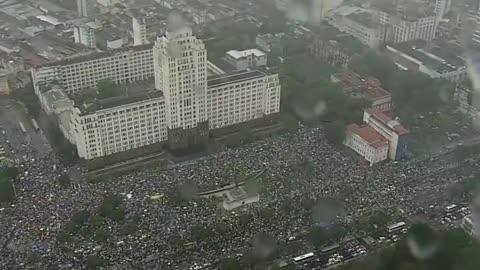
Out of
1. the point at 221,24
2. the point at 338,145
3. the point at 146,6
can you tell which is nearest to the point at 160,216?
the point at 338,145

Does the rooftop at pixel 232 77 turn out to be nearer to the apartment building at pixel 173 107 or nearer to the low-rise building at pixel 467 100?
the apartment building at pixel 173 107

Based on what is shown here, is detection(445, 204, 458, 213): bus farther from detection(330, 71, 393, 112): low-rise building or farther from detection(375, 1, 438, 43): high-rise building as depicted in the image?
detection(375, 1, 438, 43): high-rise building

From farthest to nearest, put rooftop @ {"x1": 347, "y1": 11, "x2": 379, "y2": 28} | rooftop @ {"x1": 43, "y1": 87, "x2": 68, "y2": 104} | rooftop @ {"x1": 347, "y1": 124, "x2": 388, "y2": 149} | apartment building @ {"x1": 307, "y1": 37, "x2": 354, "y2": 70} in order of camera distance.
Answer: rooftop @ {"x1": 347, "y1": 11, "x2": 379, "y2": 28} → apartment building @ {"x1": 307, "y1": 37, "x2": 354, "y2": 70} → rooftop @ {"x1": 43, "y1": 87, "x2": 68, "y2": 104} → rooftop @ {"x1": 347, "y1": 124, "x2": 388, "y2": 149}

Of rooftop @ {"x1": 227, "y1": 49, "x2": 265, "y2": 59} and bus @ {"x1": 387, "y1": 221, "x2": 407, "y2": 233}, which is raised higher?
rooftop @ {"x1": 227, "y1": 49, "x2": 265, "y2": 59}

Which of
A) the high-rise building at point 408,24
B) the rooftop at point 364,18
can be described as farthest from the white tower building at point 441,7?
the rooftop at point 364,18

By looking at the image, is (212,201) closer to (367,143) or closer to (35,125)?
(367,143)

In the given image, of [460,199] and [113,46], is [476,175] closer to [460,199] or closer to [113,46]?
[460,199]

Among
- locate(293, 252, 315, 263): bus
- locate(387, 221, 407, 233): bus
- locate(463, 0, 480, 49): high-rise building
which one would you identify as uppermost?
locate(463, 0, 480, 49): high-rise building

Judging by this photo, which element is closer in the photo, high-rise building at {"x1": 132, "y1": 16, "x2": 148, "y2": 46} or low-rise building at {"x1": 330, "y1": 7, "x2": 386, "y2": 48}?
high-rise building at {"x1": 132, "y1": 16, "x2": 148, "y2": 46}

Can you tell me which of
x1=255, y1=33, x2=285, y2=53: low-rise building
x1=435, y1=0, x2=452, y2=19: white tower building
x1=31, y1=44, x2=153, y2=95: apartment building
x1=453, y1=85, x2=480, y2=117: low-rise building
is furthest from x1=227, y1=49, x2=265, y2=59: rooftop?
x1=435, y1=0, x2=452, y2=19: white tower building
